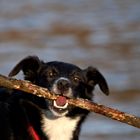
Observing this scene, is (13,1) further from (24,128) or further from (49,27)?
(24,128)

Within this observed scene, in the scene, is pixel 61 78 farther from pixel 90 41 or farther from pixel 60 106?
pixel 90 41

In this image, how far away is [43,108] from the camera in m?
9.09

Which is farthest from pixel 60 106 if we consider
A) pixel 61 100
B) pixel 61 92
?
pixel 61 92

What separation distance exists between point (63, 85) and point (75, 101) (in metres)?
0.57

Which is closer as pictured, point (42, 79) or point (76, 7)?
point (42, 79)

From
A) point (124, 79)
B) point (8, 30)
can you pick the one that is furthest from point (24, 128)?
point (8, 30)

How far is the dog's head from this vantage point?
29.3ft

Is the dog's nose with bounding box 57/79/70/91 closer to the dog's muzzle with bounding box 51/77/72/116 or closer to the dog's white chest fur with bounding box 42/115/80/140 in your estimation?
the dog's muzzle with bounding box 51/77/72/116

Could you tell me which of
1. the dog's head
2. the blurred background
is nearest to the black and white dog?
the dog's head

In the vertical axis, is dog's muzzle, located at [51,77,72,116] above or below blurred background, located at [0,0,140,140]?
below

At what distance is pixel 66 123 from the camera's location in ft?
30.5

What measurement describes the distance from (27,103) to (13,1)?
742 inches

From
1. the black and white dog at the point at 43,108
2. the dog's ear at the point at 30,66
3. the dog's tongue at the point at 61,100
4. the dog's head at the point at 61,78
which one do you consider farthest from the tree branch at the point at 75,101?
the dog's ear at the point at 30,66

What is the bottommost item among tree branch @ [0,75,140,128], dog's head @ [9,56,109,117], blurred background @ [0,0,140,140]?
tree branch @ [0,75,140,128]
